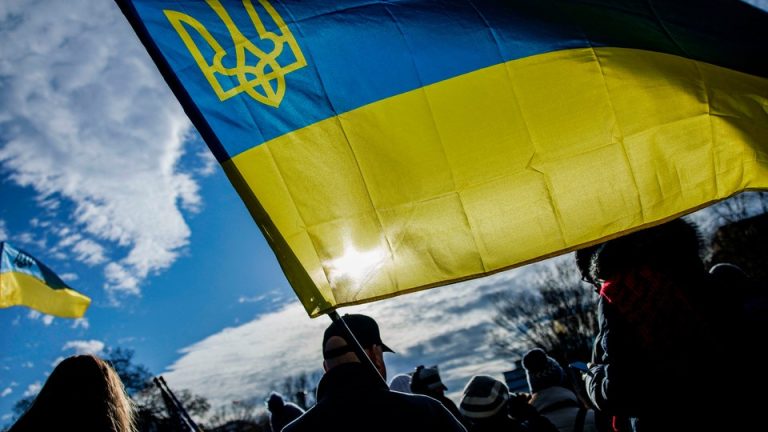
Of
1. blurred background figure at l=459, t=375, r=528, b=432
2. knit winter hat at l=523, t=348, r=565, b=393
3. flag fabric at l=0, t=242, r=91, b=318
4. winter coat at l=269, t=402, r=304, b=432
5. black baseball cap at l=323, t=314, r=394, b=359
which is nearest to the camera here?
black baseball cap at l=323, t=314, r=394, b=359

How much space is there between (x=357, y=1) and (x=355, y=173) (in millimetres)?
950

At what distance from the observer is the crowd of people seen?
6.77 feet

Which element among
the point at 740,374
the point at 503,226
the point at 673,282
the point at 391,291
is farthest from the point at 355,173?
the point at 740,374

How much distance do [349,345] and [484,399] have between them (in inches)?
59.2

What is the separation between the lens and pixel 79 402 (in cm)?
204

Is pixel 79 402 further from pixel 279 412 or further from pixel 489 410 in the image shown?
pixel 279 412

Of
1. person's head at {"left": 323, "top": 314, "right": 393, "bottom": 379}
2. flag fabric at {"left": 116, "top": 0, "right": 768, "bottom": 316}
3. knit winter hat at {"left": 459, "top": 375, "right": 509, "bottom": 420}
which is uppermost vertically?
flag fabric at {"left": 116, "top": 0, "right": 768, "bottom": 316}

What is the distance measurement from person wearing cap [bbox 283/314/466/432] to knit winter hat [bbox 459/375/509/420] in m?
1.20

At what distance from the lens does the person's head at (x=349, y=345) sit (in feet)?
8.16

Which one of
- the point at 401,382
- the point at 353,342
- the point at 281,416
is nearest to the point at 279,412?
the point at 281,416

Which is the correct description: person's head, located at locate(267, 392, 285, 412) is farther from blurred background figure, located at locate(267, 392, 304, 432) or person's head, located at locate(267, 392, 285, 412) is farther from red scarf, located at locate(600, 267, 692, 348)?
red scarf, located at locate(600, 267, 692, 348)

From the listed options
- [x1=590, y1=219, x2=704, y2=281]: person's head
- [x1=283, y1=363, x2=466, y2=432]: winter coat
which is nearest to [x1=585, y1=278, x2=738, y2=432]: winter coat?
[x1=590, y1=219, x2=704, y2=281]: person's head

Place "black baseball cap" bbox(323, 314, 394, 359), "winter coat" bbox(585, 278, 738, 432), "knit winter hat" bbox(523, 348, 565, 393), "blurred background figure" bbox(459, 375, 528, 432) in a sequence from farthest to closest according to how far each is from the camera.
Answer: "knit winter hat" bbox(523, 348, 565, 393) < "blurred background figure" bbox(459, 375, 528, 432) < "black baseball cap" bbox(323, 314, 394, 359) < "winter coat" bbox(585, 278, 738, 432)

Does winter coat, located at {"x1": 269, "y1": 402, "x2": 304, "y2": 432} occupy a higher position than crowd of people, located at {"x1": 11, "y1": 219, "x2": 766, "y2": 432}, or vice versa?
crowd of people, located at {"x1": 11, "y1": 219, "x2": 766, "y2": 432}
